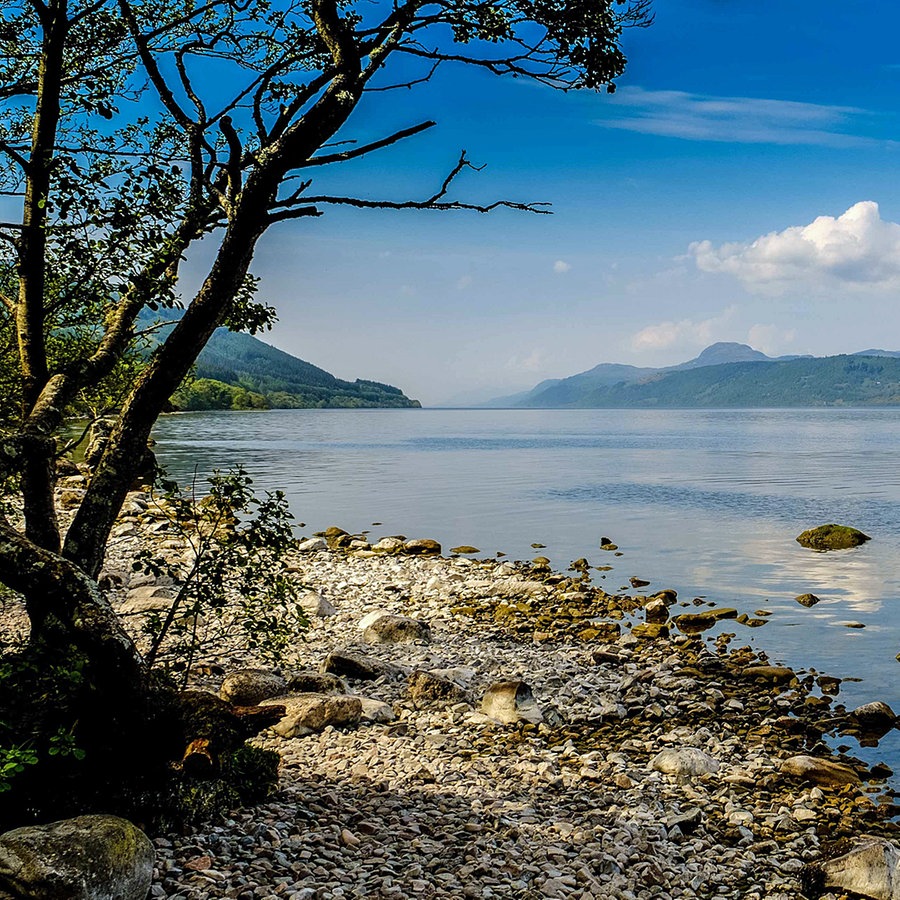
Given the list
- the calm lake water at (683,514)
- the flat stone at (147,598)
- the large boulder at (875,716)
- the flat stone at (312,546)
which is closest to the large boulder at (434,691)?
the calm lake water at (683,514)

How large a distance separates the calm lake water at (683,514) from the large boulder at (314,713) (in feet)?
21.2

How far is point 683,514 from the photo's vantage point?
33844mm

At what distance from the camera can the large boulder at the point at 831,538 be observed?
25788 millimetres

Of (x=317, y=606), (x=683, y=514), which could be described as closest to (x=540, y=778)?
(x=317, y=606)

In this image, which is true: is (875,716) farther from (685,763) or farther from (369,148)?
(369,148)

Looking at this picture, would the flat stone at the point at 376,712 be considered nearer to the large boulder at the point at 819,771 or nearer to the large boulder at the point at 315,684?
the large boulder at the point at 315,684

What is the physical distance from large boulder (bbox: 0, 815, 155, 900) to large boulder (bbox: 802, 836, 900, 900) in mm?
5601

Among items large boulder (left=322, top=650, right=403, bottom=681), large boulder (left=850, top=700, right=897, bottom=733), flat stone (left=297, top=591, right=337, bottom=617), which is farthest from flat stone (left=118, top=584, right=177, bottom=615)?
large boulder (left=850, top=700, right=897, bottom=733)

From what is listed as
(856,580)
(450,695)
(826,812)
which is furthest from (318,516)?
(826,812)

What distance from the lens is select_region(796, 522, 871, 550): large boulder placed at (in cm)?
2579

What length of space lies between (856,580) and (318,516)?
20706 mm

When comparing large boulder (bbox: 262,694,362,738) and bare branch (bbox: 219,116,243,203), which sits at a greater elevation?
bare branch (bbox: 219,116,243,203)

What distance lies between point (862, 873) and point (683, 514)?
27.7 meters

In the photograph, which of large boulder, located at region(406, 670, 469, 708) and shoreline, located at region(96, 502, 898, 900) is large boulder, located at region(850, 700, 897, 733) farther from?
large boulder, located at region(406, 670, 469, 708)
